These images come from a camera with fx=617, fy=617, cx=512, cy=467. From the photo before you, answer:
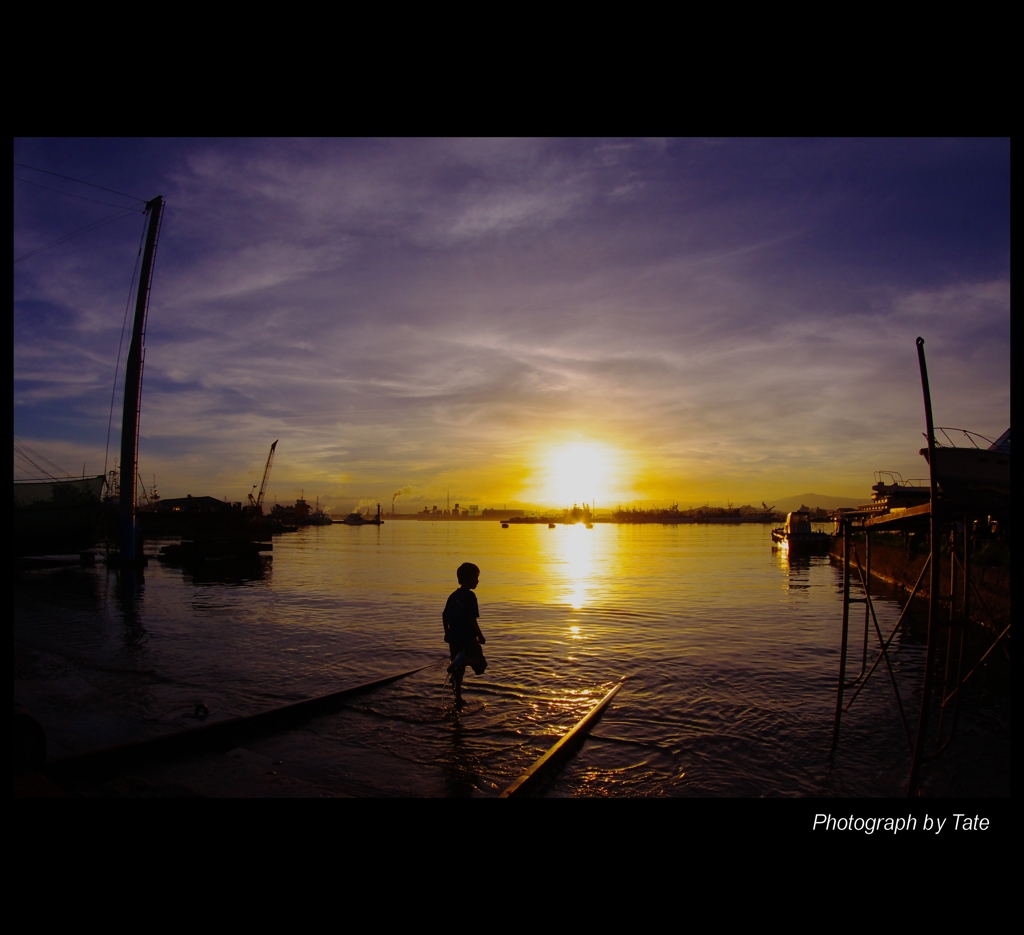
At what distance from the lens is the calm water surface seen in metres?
8.27

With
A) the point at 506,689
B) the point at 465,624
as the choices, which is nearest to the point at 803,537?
Answer: the point at 506,689

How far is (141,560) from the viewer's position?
36.5 meters

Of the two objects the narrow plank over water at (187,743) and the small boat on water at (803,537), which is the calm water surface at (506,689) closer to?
the narrow plank over water at (187,743)

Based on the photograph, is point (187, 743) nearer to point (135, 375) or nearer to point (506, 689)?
point (506, 689)

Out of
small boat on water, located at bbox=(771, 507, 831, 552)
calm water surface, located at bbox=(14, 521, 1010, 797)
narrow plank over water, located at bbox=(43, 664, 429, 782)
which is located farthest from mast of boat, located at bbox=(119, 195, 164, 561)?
small boat on water, located at bbox=(771, 507, 831, 552)

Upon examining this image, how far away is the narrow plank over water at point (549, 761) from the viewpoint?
6777mm

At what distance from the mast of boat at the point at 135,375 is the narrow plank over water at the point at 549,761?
104 ft

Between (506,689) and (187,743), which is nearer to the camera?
(187,743)

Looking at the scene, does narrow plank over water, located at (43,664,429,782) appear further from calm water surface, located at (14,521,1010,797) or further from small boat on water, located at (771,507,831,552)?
small boat on water, located at (771,507,831,552)

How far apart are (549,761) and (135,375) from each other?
33353mm

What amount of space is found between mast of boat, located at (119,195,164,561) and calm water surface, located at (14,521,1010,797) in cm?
820

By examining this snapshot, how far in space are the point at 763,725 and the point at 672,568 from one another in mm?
40078

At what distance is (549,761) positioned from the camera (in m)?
7.79
